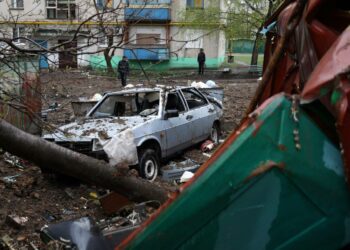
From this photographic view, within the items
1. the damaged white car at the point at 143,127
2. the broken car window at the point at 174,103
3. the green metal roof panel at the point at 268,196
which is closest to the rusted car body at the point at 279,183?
the green metal roof panel at the point at 268,196

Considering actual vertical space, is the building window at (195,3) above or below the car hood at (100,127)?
above

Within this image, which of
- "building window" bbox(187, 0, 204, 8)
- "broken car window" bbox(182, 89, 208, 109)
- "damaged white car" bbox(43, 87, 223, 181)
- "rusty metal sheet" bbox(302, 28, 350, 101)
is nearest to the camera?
"rusty metal sheet" bbox(302, 28, 350, 101)

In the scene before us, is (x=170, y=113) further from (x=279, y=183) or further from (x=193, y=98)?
(x=279, y=183)

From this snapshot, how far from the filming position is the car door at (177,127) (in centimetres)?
916

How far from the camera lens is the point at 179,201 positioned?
1598 millimetres

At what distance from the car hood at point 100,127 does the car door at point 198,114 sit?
1.72m

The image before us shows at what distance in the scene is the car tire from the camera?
11312 millimetres

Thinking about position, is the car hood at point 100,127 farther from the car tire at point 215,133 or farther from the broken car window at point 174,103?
the car tire at point 215,133

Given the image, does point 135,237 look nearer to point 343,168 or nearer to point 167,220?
point 167,220

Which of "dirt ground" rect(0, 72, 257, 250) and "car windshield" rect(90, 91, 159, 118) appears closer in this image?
"dirt ground" rect(0, 72, 257, 250)

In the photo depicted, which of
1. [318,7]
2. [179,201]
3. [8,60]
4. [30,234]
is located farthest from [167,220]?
[30,234]

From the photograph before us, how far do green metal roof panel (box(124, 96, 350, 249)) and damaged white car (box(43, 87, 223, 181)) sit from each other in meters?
5.27

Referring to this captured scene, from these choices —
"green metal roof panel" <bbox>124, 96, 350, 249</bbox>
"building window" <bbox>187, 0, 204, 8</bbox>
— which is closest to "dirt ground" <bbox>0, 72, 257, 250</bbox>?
"green metal roof panel" <bbox>124, 96, 350, 249</bbox>

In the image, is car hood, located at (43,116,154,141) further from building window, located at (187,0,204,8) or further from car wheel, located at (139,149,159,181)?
building window, located at (187,0,204,8)
